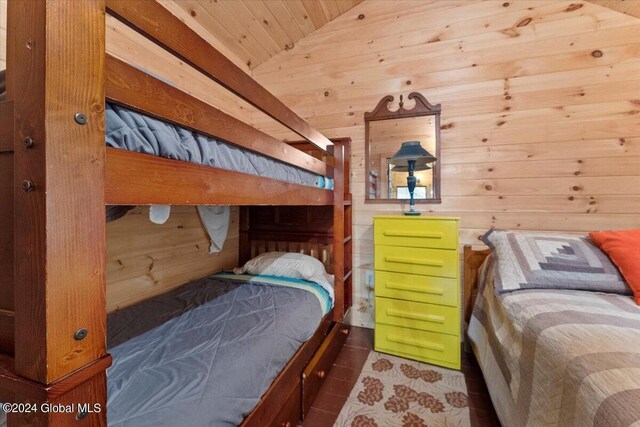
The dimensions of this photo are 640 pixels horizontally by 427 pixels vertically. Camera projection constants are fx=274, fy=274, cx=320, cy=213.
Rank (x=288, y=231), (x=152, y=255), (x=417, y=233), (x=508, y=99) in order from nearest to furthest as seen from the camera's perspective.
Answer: (x=152, y=255)
(x=417, y=233)
(x=508, y=99)
(x=288, y=231)

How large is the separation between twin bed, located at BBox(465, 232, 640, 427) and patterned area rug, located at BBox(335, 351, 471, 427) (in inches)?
8.9

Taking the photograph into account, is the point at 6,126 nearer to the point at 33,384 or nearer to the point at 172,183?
the point at 172,183

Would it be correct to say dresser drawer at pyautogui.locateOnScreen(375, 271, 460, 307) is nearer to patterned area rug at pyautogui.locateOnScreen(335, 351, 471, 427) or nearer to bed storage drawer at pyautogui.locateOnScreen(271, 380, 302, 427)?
patterned area rug at pyautogui.locateOnScreen(335, 351, 471, 427)

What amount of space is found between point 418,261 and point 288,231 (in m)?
1.07

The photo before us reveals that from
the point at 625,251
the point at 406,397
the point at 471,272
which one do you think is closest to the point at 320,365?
the point at 406,397

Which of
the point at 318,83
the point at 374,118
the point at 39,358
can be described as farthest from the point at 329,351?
the point at 318,83

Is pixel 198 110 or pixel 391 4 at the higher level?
pixel 391 4

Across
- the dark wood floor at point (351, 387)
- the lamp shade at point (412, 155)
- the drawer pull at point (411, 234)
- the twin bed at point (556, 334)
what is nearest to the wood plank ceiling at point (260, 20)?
the lamp shade at point (412, 155)

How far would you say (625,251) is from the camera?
4.14 ft

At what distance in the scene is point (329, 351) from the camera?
164 cm

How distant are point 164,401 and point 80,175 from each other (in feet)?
1.97

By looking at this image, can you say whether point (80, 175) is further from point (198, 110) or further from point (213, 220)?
point (213, 220)

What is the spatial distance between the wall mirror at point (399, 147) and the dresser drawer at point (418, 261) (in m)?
0.47

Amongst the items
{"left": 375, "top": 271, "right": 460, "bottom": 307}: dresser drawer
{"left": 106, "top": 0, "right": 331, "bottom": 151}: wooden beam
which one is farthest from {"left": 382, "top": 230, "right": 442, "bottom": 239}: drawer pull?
{"left": 106, "top": 0, "right": 331, "bottom": 151}: wooden beam
